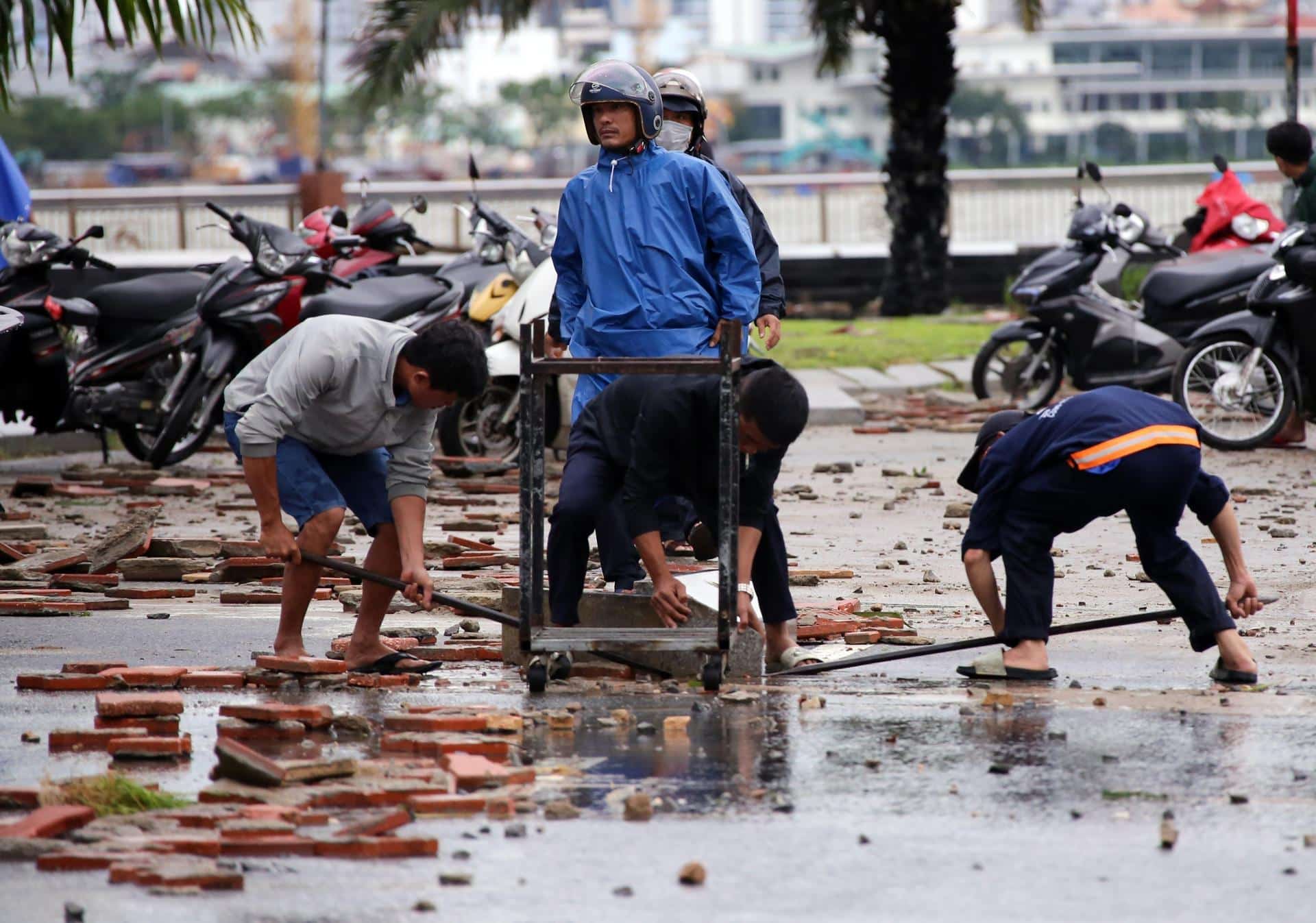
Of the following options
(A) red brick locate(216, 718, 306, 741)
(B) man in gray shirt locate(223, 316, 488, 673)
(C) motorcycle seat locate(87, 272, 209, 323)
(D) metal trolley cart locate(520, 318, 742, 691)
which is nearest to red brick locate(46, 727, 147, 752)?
(A) red brick locate(216, 718, 306, 741)

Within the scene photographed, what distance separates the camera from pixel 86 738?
5363 millimetres

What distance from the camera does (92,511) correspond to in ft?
33.9

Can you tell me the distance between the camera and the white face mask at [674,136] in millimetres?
7441

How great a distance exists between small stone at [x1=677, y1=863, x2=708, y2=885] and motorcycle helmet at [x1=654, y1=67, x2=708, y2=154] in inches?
151

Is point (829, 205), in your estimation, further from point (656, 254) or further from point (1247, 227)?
point (656, 254)

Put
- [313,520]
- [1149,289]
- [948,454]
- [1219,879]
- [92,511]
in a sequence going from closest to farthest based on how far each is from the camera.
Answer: [1219,879]
[313,520]
[92,511]
[948,454]
[1149,289]

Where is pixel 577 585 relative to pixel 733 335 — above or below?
below

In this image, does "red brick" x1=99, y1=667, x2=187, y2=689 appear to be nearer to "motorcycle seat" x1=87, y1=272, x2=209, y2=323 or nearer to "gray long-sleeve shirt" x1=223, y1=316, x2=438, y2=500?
"gray long-sleeve shirt" x1=223, y1=316, x2=438, y2=500

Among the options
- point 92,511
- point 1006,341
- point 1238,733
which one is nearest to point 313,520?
point 1238,733

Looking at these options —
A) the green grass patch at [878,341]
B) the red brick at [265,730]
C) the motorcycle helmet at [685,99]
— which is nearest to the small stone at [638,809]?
the red brick at [265,730]

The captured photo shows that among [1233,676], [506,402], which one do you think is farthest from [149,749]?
[506,402]

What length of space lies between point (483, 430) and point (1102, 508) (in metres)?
6.22

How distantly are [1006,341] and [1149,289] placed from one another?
1058 millimetres

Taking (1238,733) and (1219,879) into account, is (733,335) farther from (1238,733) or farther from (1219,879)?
(1219,879)
